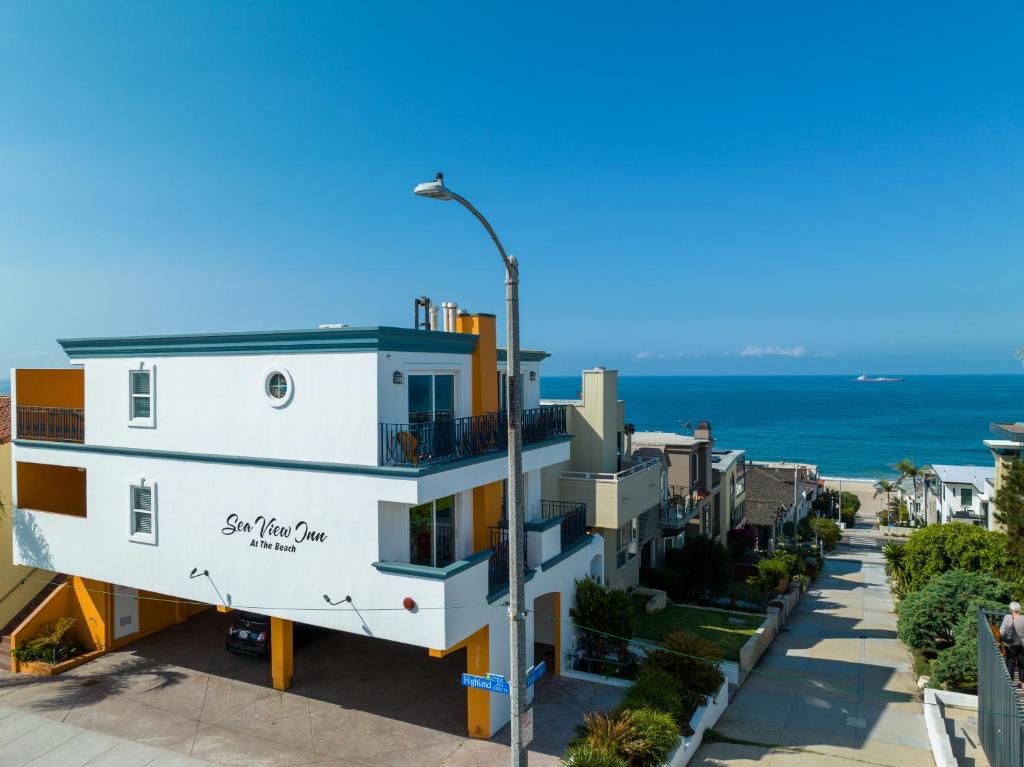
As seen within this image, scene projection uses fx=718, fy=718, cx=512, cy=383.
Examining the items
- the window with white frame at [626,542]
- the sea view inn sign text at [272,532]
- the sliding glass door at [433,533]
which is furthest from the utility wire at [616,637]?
the window with white frame at [626,542]

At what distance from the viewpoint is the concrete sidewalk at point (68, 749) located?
14.1 m

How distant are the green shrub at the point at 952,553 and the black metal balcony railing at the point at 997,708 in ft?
30.5

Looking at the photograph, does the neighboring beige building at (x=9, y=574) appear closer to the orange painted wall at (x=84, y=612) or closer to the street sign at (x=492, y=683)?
the orange painted wall at (x=84, y=612)

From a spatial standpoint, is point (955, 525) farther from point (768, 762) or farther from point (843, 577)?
point (768, 762)

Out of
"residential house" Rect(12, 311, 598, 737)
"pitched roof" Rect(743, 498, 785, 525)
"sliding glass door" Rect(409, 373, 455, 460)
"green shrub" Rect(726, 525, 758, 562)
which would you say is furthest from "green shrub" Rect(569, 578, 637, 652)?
"pitched roof" Rect(743, 498, 785, 525)

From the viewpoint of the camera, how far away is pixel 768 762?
15.0 metres

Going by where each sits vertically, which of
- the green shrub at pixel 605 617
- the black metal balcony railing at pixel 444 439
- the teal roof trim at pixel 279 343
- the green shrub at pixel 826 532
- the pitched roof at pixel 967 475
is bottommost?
the green shrub at pixel 826 532

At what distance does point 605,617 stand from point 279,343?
35.6 feet

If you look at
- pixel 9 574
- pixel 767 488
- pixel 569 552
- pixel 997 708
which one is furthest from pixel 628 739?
pixel 767 488

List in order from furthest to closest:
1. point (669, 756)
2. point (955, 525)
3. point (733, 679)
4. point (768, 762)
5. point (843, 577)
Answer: point (843, 577) < point (955, 525) < point (733, 679) < point (768, 762) < point (669, 756)

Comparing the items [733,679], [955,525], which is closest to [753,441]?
[955,525]

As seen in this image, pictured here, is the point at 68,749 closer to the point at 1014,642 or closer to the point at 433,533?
the point at 433,533

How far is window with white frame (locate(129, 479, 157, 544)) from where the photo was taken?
1755 cm

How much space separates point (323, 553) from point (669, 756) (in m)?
8.00
